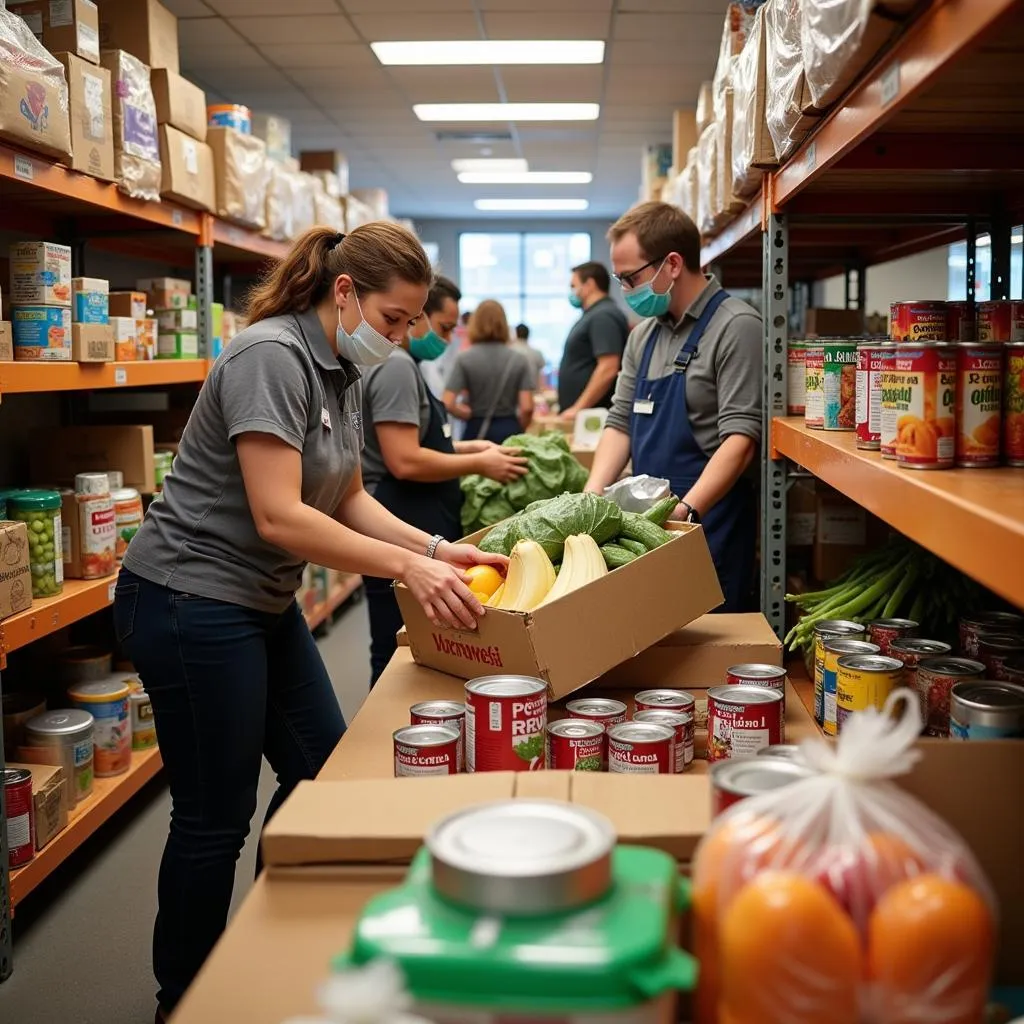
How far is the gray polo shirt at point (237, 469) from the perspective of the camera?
2078 mm

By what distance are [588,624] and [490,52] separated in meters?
5.03

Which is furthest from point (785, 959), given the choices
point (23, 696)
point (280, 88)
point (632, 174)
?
point (632, 174)

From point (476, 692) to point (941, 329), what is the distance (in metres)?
0.97

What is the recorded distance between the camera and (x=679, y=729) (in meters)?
1.74

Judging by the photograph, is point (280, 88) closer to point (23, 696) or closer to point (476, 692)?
point (23, 696)

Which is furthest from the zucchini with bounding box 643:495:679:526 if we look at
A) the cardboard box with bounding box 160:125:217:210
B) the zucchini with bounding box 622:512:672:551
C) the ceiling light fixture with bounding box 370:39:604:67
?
the ceiling light fixture with bounding box 370:39:604:67

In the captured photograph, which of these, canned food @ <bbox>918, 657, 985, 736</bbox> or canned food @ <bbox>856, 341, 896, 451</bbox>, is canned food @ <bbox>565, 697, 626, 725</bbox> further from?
canned food @ <bbox>856, 341, 896, 451</bbox>

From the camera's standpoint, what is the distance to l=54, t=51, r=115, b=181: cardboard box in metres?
3.19

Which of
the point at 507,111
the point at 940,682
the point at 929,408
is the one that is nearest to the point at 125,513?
the point at 940,682

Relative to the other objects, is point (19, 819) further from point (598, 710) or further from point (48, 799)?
point (598, 710)

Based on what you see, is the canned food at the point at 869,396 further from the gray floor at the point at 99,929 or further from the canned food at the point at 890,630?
the gray floor at the point at 99,929

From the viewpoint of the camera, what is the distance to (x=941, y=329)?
1.83 m

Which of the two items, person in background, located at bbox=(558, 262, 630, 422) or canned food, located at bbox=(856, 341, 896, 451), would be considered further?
person in background, located at bbox=(558, 262, 630, 422)

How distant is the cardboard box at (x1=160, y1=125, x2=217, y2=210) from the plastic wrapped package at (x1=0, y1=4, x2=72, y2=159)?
2.94 ft
